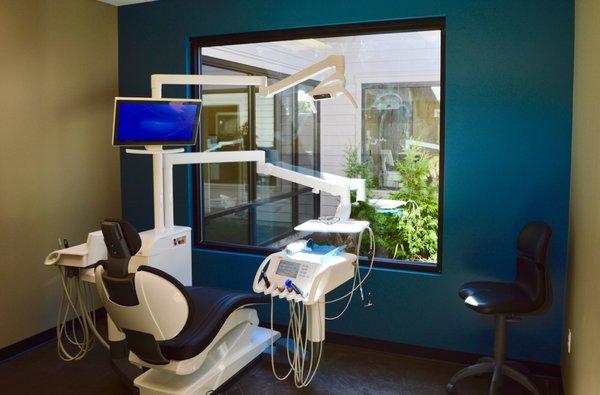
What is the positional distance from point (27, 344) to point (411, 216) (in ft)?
9.39

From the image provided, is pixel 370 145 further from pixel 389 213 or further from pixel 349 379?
pixel 349 379

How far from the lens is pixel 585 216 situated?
254 centimetres

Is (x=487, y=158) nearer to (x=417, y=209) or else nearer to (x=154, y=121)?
(x=417, y=209)

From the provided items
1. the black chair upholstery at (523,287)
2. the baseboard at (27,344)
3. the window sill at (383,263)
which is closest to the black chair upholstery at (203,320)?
the window sill at (383,263)

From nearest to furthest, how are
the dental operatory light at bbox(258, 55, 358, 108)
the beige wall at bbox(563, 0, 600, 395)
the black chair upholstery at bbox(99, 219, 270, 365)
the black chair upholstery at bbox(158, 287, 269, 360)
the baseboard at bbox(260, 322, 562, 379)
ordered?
the beige wall at bbox(563, 0, 600, 395) → the black chair upholstery at bbox(99, 219, 270, 365) → the black chair upholstery at bbox(158, 287, 269, 360) → the dental operatory light at bbox(258, 55, 358, 108) → the baseboard at bbox(260, 322, 562, 379)

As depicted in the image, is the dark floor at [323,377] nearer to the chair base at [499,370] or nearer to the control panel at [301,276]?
the chair base at [499,370]

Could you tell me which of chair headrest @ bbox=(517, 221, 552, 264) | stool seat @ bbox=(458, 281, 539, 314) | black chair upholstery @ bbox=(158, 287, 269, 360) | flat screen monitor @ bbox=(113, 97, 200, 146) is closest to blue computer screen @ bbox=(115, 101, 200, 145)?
flat screen monitor @ bbox=(113, 97, 200, 146)

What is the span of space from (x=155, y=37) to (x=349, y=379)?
3.00m

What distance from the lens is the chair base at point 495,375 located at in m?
3.07

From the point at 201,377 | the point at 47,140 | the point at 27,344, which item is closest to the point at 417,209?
the point at 201,377

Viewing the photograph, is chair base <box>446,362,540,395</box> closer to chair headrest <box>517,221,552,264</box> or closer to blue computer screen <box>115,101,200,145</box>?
chair headrest <box>517,221,552,264</box>

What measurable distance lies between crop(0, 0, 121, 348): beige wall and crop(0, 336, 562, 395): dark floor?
354 millimetres

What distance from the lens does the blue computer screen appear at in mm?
3242

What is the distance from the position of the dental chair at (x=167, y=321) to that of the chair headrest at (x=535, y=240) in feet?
5.20
